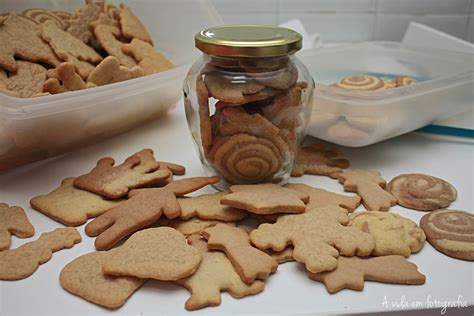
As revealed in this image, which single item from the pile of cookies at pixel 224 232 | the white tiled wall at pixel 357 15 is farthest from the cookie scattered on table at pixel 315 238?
the white tiled wall at pixel 357 15

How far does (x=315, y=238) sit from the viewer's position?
20.4 inches

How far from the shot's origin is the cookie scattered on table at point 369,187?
0.61 metres

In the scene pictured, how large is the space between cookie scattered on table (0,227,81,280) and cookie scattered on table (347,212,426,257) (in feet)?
0.98

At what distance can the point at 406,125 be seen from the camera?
2.37ft

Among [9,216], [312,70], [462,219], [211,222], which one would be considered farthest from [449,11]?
[9,216]

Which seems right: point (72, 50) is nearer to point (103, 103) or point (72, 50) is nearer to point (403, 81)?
point (103, 103)

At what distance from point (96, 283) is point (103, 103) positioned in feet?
0.91

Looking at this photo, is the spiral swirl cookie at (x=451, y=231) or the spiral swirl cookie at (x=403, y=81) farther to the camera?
the spiral swirl cookie at (x=403, y=81)

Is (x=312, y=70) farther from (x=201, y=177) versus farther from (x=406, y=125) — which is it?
(x=201, y=177)

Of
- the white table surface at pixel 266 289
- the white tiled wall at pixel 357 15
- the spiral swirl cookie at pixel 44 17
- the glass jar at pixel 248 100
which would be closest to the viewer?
the white table surface at pixel 266 289

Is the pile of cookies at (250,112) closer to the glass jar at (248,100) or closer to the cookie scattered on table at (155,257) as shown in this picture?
the glass jar at (248,100)

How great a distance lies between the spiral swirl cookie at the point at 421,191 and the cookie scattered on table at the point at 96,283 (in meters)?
0.33

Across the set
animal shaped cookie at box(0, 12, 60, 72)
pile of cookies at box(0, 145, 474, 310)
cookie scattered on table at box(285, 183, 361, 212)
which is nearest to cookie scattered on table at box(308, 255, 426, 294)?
pile of cookies at box(0, 145, 474, 310)

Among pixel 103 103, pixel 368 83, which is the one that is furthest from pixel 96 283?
pixel 368 83
